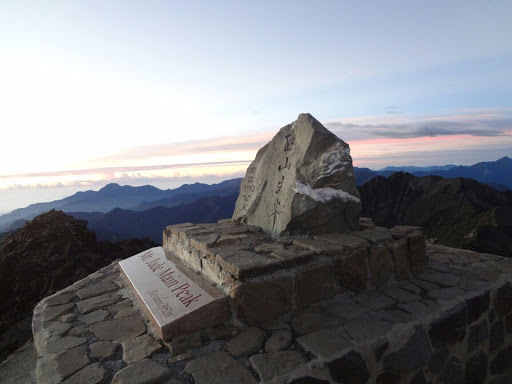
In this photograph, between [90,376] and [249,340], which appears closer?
[90,376]

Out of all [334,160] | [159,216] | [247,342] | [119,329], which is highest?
[334,160]

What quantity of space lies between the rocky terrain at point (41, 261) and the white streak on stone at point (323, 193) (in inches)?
239

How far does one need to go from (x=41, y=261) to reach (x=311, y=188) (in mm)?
8741

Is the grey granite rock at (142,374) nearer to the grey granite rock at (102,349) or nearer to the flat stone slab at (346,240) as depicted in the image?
the grey granite rock at (102,349)

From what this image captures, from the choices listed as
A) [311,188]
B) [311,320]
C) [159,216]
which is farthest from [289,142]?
[159,216]

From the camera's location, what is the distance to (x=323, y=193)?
13.6 ft

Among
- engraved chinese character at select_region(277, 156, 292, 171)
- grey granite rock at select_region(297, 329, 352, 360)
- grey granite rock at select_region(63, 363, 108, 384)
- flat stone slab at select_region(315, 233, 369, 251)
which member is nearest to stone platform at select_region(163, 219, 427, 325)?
flat stone slab at select_region(315, 233, 369, 251)

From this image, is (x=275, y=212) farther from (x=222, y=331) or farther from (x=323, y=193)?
(x=222, y=331)

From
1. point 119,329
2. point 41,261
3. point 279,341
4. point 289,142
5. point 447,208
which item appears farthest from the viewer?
point 447,208

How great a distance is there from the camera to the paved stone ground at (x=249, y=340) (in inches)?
92.8

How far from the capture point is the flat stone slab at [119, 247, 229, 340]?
2.87 metres

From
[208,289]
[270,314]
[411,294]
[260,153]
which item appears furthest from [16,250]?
[411,294]

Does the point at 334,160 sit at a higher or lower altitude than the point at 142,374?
higher

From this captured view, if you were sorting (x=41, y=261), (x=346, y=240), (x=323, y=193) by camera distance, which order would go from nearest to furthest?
(x=346, y=240)
(x=323, y=193)
(x=41, y=261)
